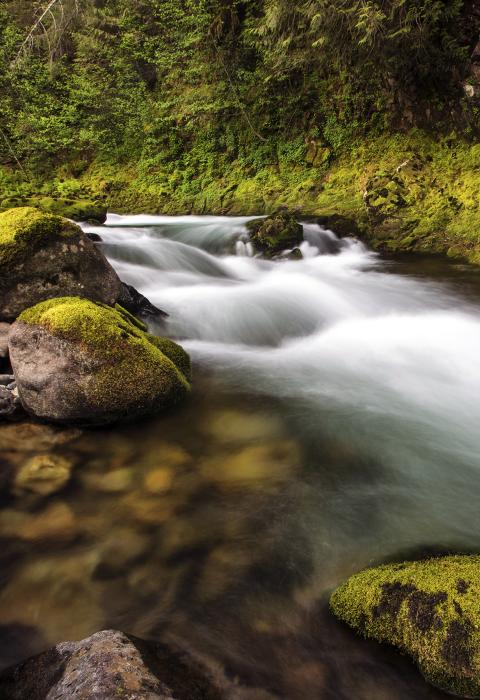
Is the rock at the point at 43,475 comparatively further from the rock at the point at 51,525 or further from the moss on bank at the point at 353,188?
the moss on bank at the point at 353,188

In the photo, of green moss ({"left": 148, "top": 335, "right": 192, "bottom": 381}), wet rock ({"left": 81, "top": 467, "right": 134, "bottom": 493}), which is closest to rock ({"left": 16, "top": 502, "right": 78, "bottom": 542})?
wet rock ({"left": 81, "top": 467, "right": 134, "bottom": 493})

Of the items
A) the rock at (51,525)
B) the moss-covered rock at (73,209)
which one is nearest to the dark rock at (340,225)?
the moss-covered rock at (73,209)

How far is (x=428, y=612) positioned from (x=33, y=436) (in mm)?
3424

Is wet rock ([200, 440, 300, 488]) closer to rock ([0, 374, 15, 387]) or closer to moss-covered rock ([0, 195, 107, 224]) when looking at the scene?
rock ([0, 374, 15, 387])

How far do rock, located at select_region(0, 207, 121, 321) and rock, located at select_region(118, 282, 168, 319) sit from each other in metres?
0.88

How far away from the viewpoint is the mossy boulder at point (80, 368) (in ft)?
12.9

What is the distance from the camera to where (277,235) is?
10688mm

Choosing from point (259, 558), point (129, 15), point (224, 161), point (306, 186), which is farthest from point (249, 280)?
point (129, 15)

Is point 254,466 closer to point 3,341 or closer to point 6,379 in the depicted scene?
point 6,379

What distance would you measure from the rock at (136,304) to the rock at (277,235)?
4.56 m

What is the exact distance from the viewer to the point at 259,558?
2713 mm

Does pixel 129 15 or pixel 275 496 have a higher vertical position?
pixel 129 15

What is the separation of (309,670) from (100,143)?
21.4 meters

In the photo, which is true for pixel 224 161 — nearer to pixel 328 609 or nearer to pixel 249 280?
pixel 249 280
